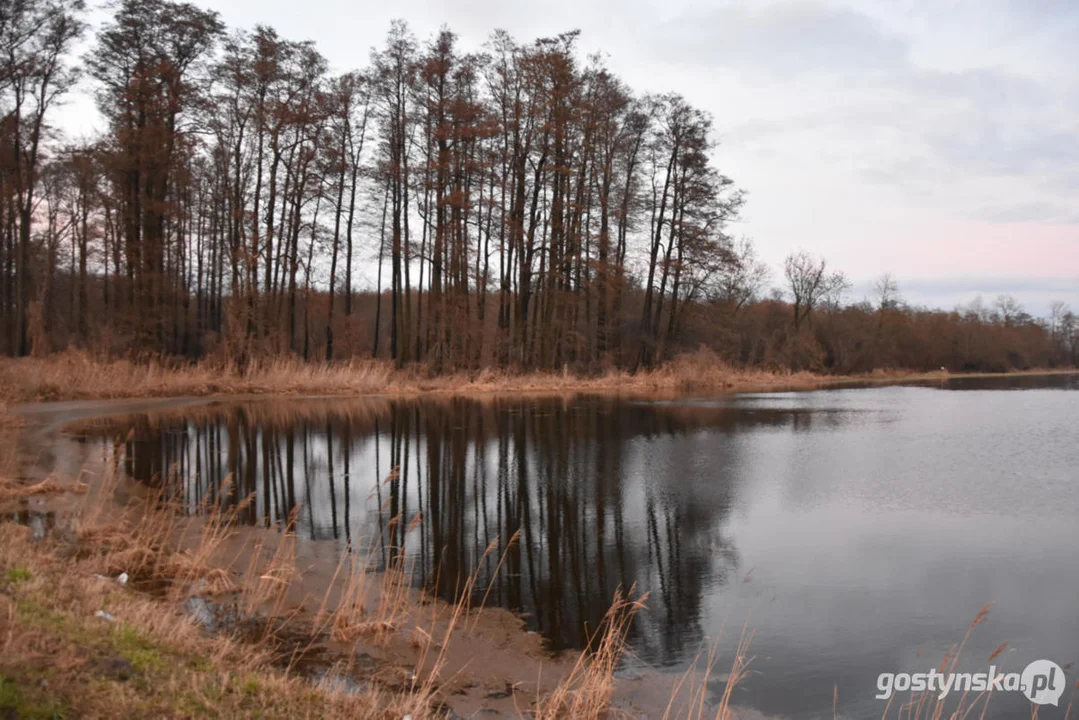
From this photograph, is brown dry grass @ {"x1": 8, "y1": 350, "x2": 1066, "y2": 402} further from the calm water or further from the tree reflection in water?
the calm water

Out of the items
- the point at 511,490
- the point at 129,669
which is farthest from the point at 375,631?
the point at 511,490

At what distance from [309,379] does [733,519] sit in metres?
20.9

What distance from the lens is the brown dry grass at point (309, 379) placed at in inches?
839

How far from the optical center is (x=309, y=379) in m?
27.4

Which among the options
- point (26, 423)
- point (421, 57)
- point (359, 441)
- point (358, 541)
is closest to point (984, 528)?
point (358, 541)

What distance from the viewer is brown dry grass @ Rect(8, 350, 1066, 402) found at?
839 inches

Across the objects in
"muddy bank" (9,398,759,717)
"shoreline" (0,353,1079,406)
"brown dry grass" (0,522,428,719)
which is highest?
"shoreline" (0,353,1079,406)

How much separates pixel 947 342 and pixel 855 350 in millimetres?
11542

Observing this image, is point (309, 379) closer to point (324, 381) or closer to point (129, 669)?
point (324, 381)

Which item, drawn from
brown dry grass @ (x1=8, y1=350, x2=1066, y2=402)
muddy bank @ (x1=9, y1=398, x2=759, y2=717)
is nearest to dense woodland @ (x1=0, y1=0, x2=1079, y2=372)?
brown dry grass @ (x1=8, y1=350, x2=1066, y2=402)

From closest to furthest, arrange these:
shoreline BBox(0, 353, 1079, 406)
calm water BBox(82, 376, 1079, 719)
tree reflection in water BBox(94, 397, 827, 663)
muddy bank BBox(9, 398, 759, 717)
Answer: muddy bank BBox(9, 398, 759, 717)
calm water BBox(82, 376, 1079, 719)
tree reflection in water BBox(94, 397, 827, 663)
shoreline BBox(0, 353, 1079, 406)

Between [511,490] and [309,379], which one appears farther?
[309,379]

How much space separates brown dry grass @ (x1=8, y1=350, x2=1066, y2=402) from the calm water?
4366mm

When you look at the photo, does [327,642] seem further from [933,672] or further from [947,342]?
[947,342]
